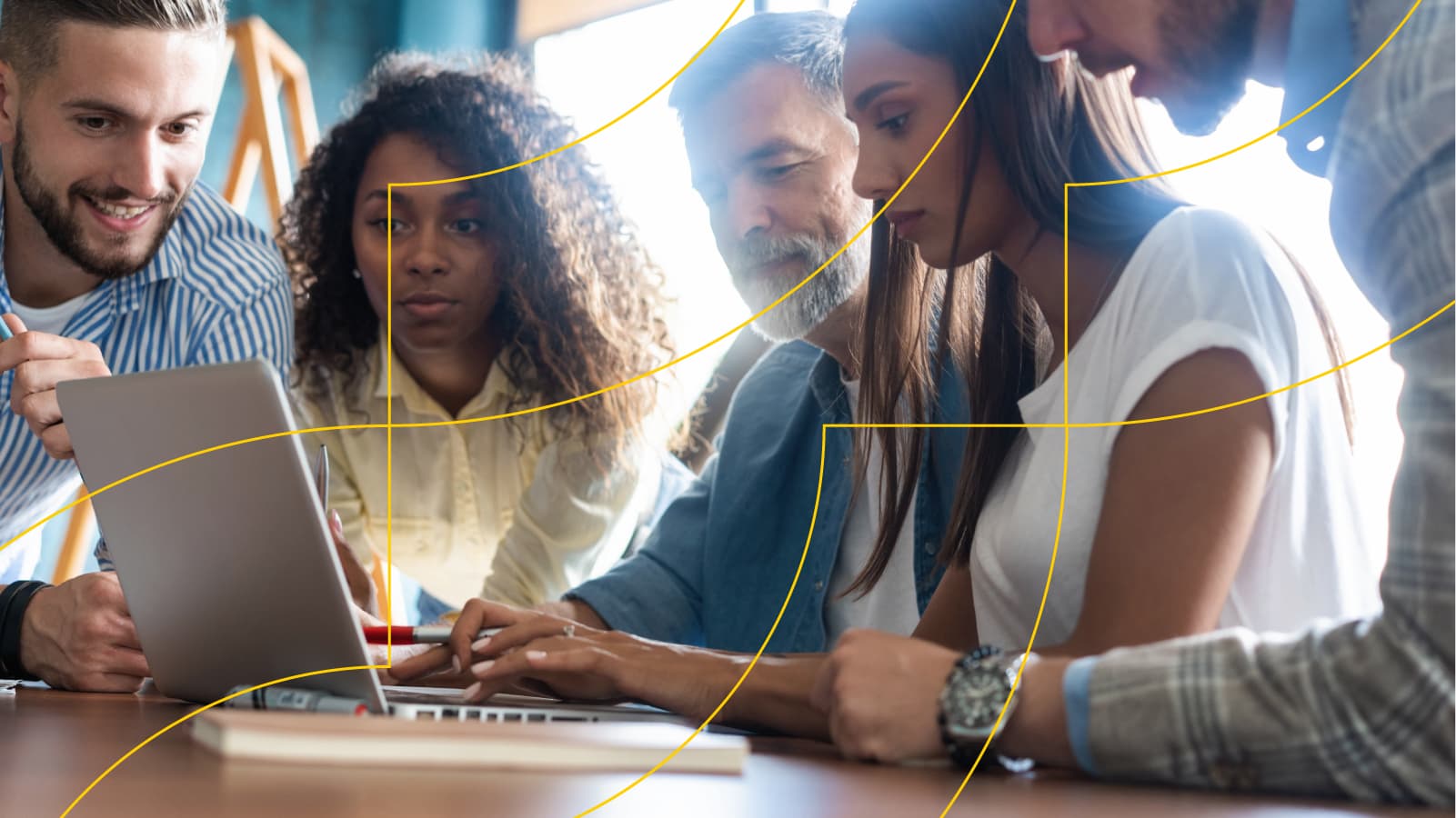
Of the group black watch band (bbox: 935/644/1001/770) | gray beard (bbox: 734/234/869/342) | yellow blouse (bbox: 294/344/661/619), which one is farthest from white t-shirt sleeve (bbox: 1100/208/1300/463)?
yellow blouse (bbox: 294/344/661/619)

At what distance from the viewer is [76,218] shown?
5.73 feet

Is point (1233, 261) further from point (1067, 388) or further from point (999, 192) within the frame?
point (999, 192)

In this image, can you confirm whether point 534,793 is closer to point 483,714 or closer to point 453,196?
point 483,714

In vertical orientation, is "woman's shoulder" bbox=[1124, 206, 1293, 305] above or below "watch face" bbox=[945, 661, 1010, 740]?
above

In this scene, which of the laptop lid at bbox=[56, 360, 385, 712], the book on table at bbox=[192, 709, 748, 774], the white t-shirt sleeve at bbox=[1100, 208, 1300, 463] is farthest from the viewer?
the white t-shirt sleeve at bbox=[1100, 208, 1300, 463]

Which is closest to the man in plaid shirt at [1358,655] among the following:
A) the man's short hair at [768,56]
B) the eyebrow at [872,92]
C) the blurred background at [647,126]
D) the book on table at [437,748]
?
the book on table at [437,748]

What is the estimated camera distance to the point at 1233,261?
85 centimetres

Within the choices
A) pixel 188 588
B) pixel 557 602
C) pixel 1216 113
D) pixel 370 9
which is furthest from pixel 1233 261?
pixel 370 9

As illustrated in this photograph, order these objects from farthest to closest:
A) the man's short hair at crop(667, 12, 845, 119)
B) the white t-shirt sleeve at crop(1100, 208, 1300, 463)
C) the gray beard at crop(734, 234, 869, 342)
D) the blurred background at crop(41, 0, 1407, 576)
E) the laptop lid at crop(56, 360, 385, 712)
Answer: the man's short hair at crop(667, 12, 845, 119) < the gray beard at crop(734, 234, 869, 342) < the blurred background at crop(41, 0, 1407, 576) < the white t-shirt sleeve at crop(1100, 208, 1300, 463) < the laptop lid at crop(56, 360, 385, 712)

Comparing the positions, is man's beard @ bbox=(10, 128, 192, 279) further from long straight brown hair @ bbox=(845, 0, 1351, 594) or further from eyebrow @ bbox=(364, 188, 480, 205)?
long straight brown hair @ bbox=(845, 0, 1351, 594)

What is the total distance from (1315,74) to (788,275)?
3.59 ft

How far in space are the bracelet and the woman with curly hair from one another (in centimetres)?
79

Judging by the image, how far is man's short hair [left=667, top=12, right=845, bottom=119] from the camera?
1784 mm

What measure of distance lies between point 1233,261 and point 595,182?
5.19ft
